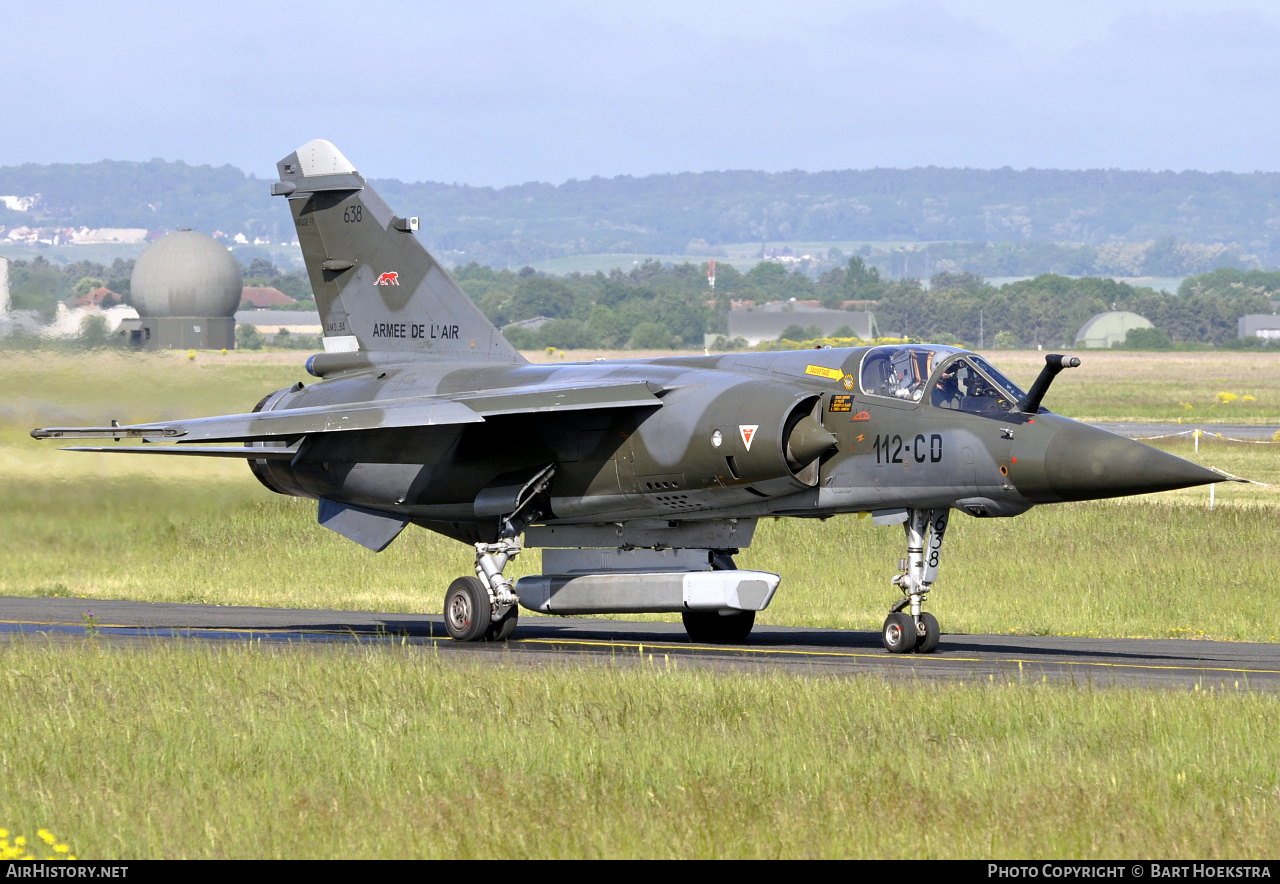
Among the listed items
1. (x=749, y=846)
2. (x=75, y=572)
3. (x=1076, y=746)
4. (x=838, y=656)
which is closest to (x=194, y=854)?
(x=749, y=846)

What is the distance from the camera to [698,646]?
1562cm

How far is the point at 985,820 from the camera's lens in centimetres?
716

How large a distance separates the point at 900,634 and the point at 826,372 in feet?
9.02

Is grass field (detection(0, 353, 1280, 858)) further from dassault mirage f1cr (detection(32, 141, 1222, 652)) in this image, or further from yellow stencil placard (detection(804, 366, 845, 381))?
yellow stencil placard (detection(804, 366, 845, 381))

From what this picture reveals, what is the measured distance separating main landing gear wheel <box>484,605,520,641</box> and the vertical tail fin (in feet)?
13.6

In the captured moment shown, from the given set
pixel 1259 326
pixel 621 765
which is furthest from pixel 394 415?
pixel 1259 326

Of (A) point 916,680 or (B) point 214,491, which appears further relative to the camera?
(B) point 214,491

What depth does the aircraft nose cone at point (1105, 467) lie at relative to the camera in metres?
12.8

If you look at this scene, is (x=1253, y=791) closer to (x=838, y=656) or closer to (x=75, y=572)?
(x=838, y=656)

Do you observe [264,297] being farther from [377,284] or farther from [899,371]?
[899,371]

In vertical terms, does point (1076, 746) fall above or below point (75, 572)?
above

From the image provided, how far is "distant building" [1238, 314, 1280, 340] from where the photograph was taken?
165750mm

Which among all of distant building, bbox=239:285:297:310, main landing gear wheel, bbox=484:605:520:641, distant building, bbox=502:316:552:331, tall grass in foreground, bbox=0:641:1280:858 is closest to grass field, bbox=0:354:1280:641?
main landing gear wheel, bbox=484:605:520:641

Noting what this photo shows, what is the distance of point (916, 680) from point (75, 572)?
1558cm
